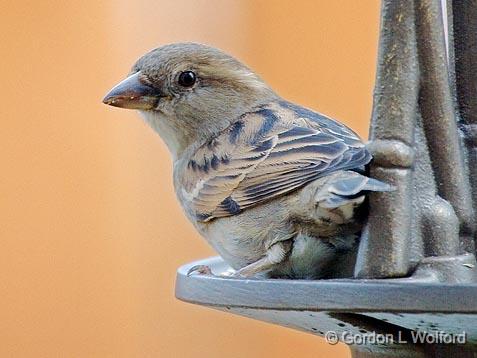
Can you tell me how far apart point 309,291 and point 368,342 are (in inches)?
8.6

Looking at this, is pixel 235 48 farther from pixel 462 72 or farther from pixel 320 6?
pixel 462 72

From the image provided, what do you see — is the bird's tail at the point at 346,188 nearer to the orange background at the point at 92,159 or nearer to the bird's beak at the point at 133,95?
the bird's beak at the point at 133,95

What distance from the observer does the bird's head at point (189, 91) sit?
4.92ft

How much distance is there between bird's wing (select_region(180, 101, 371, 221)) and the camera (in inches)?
48.7

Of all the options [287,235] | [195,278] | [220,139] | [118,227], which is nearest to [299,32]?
[118,227]

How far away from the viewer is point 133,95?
1.48 m

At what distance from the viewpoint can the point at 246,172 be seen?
1292 millimetres

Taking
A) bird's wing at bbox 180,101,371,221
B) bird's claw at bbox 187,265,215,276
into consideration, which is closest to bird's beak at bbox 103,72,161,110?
bird's wing at bbox 180,101,371,221

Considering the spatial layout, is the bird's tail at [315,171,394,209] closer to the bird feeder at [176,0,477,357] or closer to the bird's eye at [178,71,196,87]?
the bird feeder at [176,0,477,357]

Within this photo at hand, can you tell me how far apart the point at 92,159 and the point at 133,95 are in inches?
59.4

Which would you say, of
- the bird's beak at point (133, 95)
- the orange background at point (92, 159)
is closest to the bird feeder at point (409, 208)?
the bird's beak at point (133, 95)

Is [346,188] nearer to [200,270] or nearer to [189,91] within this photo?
[200,270]

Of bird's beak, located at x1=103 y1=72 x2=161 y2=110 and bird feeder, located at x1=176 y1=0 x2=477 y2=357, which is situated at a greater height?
bird's beak, located at x1=103 y1=72 x2=161 y2=110

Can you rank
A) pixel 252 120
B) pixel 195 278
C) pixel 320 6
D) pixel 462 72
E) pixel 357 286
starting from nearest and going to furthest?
pixel 357 286 < pixel 195 278 < pixel 462 72 < pixel 252 120 < pixel 320 6
